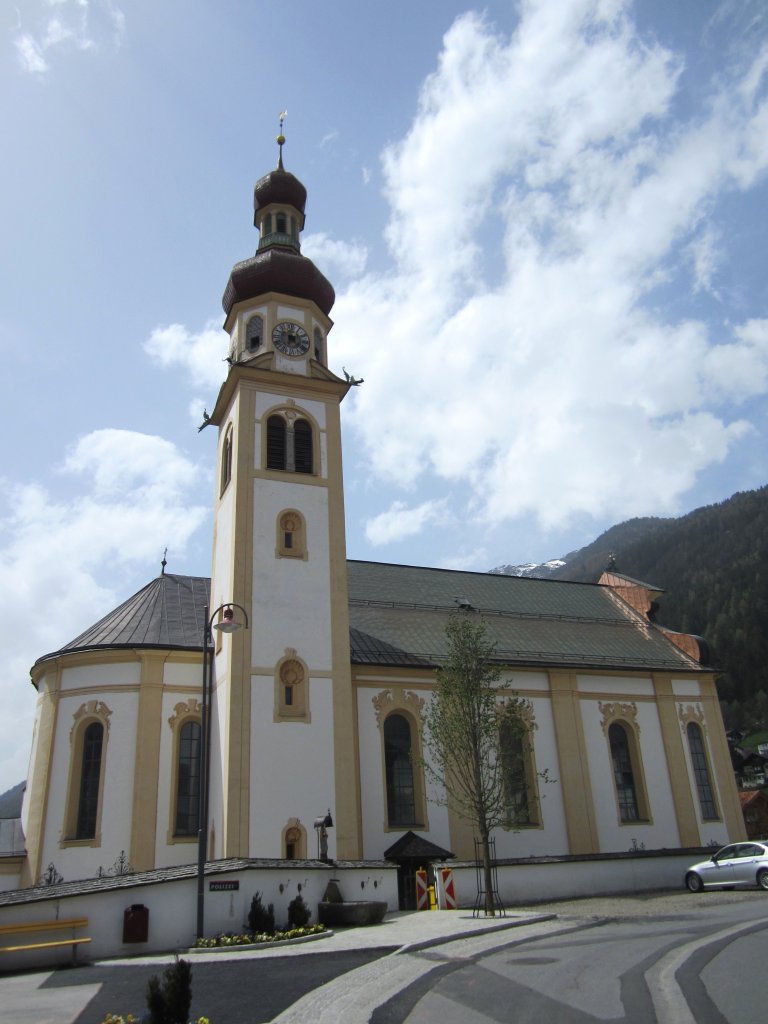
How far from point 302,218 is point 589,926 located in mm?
29666

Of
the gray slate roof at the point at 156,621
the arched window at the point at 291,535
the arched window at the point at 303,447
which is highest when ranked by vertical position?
the arched window at the point at 303,447

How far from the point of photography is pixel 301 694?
84.1 feet

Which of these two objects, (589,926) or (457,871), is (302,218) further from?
(589,926)

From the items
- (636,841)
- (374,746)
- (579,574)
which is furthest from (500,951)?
(579,574)

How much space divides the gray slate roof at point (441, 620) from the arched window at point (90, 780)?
2790 millimetres

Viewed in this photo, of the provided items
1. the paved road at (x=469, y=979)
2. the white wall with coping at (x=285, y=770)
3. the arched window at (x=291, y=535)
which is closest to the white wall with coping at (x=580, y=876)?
the white wall with coping at (x=285, y=770)

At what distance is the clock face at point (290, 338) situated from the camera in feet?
103

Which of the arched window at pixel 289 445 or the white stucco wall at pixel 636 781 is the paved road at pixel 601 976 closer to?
the white stucco wall at pixel 636 781

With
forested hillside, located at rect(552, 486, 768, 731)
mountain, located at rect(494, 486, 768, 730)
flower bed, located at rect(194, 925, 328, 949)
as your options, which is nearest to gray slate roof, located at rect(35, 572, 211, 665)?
A: flower bed, located at rect(194, 925, 328, 949)

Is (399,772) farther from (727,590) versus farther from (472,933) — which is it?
(727,590)

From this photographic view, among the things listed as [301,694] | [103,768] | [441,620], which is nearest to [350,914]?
[301,694]

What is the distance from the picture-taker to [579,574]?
522 feet

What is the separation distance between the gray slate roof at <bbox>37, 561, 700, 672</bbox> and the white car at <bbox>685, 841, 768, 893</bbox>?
379 inches

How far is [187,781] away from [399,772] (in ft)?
22.5
